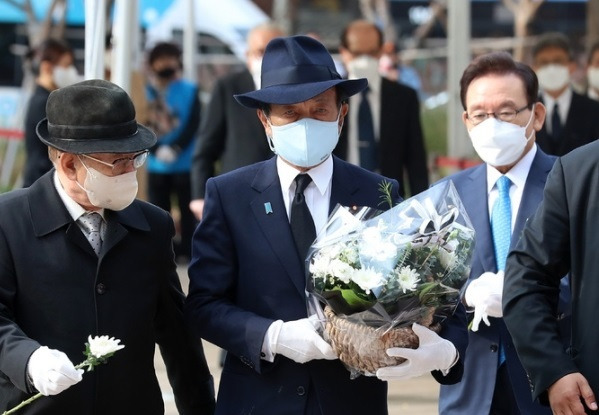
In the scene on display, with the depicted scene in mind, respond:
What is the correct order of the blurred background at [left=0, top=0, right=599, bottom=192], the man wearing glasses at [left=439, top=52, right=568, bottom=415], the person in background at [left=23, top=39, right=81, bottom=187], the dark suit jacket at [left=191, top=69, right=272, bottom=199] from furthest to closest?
the blurred background at [left=0, top=0, right=599, bottom=192], the person in background at [left=23, top=39, right=81, bottom=187], the dark suit jacket at [left=191, top=69, right=272, bottom=199], the man wearing glasses at [left=439, top=52, right=568, bottom=415]

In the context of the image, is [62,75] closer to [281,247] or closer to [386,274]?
[281,247]

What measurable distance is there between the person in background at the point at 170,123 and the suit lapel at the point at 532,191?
689 cm

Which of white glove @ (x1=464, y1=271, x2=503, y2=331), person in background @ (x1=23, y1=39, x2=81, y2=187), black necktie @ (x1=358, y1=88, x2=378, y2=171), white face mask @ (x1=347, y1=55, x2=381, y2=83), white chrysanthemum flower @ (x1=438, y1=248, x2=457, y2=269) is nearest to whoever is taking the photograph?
white chrysanthemum flower @ (x1=438, y1=248, x2=457, y2=269)

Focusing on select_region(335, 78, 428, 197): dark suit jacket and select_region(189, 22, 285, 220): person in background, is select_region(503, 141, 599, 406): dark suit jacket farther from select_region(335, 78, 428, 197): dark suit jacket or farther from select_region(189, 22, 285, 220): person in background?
select_region(335, 78, 428, 197): dark suit jacket

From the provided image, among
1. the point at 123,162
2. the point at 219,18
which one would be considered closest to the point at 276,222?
the point at 123,162

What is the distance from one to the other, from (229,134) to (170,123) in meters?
4.13

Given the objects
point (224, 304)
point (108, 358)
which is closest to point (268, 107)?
point (224, 304)

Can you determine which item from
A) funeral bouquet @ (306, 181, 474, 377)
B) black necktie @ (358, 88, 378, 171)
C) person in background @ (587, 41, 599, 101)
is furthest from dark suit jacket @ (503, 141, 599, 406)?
person in background @ (587, 41, 599, 101)

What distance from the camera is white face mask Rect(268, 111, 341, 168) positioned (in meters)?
4.07

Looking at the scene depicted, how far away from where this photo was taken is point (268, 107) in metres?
4.21

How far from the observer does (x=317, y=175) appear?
413 centimetres

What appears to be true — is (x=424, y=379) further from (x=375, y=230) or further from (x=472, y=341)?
(x=375, y=230)

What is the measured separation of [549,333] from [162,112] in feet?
27.0

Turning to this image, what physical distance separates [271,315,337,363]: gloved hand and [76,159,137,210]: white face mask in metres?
0.60
